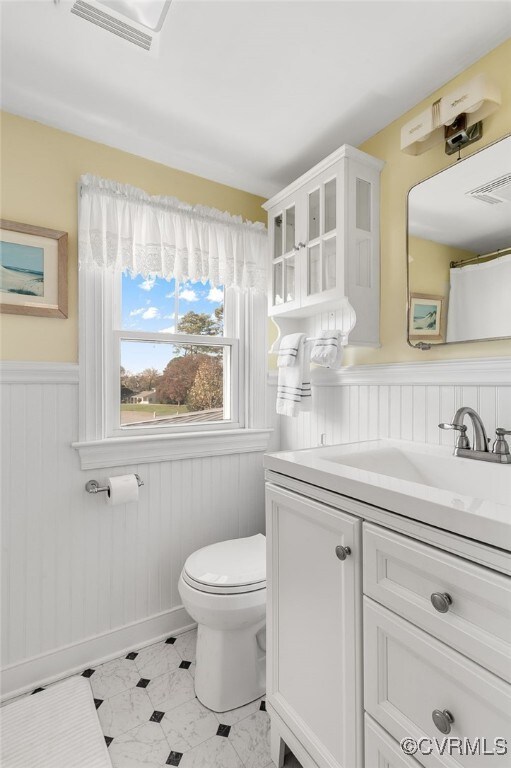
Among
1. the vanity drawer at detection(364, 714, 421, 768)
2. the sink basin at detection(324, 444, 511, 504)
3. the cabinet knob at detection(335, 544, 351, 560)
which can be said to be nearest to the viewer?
the vanity drawer at detection(364, 714, 421, 768)

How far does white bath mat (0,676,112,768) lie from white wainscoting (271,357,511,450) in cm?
145

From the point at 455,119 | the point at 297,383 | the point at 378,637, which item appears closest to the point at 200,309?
the point at 297,383

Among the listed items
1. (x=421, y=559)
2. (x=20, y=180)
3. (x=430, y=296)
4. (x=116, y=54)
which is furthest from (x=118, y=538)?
(x=116, y=54)

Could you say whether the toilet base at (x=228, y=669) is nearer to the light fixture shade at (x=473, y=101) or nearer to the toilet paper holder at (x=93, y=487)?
the toilet paper holder at (x=93, y=487)

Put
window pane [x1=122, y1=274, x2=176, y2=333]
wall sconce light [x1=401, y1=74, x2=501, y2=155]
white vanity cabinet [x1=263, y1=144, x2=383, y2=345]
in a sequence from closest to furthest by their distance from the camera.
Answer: wall sconce light [x1=401, y1=74, x2=501, y2=155], white vanity cabinet [x1=263, y1=144, x2=383, y2=345], window pane [x1=122, y1=274, x2=176, y2=333]

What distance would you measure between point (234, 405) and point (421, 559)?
59.0 inches

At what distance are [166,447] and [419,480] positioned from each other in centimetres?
114

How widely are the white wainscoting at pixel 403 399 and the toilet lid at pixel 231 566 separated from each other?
2.16 ft

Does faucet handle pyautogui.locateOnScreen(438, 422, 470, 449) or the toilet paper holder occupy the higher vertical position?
faucet handle pyautogui.locateOnScreen(438, 422, 470, 449)

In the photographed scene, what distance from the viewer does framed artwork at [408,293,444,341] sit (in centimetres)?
144

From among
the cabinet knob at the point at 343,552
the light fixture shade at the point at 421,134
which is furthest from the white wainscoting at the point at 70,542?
the light fixture shade at the point at 421,134

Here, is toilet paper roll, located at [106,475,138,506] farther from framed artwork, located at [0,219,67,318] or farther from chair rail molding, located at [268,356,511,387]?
chair rail molding, located at [268,356,511,387]

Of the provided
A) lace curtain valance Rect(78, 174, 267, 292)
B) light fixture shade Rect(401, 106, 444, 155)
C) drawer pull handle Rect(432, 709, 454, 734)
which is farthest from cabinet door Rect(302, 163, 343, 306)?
drawer pull handle Rect(432, 709, 454, 734)

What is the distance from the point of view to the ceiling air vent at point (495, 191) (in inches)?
48.3
